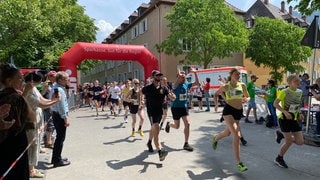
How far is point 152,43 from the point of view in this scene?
138 feet

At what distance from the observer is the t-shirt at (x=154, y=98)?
7.93 metres

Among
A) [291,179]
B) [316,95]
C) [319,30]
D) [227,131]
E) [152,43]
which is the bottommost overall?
[291,179]

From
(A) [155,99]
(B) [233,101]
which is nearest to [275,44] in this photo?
(A) [155,99]

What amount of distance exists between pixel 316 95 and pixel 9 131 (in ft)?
24.0

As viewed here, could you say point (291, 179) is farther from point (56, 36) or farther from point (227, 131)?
point (56, 36)

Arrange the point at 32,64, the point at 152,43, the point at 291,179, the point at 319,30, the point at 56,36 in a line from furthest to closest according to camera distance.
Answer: the point at 152,43, the point at 56,36, the point at 32,64, the point at 319,30, the point at 291,179

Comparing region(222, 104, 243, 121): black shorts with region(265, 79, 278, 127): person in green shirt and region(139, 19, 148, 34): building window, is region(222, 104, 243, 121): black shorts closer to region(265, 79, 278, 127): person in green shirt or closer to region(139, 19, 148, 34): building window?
region(265, 79, 278, 127): person in green shirt

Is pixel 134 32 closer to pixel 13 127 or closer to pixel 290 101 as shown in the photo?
pixel 290 101

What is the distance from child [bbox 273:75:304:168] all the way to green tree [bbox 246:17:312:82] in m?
40.1

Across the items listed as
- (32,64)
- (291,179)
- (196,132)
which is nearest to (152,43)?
(32,64)

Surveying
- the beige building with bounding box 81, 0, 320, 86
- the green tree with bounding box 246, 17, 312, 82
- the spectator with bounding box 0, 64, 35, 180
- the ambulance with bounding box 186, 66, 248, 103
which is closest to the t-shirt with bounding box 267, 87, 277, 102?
the spectator with bounding box 0, 64, 35, 180

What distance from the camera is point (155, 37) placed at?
41219mm

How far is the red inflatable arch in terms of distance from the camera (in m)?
25.1

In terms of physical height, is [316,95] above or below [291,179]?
above
